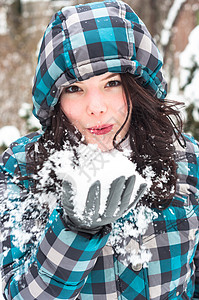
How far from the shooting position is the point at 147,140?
1535 mm

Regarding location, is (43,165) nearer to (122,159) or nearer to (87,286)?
(122,159)

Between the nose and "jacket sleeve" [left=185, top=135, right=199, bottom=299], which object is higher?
the nose

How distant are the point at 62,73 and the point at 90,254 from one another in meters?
0.75

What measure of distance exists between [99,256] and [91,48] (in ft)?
3.02

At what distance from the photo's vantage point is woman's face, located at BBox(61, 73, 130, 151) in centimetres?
126

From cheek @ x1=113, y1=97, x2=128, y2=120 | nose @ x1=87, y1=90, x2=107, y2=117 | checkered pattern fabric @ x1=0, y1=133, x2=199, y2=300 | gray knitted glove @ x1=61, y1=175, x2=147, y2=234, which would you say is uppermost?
nose @ x1=87, y1=90, x2=107, y2=117

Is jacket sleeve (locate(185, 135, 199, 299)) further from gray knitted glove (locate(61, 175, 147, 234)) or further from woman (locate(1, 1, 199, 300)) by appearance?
gray knitted glove (locate(61, 175, 147, 234))

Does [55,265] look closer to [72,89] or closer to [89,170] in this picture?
[89,170]

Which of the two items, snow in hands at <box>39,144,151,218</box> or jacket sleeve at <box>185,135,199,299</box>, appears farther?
jacket sleeve at <box>185,135,199,299</box>

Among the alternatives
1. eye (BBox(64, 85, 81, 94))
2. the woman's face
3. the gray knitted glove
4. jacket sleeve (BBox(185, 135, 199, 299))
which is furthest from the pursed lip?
jacket sleeve (BBox(185, 135, 199, 299))

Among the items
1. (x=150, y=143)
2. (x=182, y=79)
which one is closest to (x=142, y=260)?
(x=150, y=143)

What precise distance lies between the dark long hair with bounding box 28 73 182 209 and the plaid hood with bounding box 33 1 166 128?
144mm

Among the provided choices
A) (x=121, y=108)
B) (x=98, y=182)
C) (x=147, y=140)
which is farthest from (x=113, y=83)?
(x=98, y=182)

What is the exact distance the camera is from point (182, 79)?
3307mm
